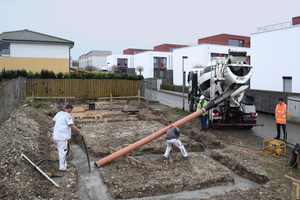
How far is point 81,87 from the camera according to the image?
84.5 ft

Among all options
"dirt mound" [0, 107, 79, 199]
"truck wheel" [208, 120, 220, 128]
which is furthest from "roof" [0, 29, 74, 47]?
"truck wheel" [208, 120, 220, 128]

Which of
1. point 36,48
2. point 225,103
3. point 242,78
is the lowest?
point 225,103

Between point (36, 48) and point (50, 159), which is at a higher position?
point (36, 48)

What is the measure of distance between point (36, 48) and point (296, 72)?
2675 centimetres

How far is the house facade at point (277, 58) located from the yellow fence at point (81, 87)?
41.7 ft

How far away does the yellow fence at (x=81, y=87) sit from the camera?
24.2 metres

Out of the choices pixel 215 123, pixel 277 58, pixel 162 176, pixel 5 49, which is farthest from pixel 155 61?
pixel 162 176

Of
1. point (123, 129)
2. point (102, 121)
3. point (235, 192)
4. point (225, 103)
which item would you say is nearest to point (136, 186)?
point (235, 192)

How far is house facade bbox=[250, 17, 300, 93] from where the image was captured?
18.7m

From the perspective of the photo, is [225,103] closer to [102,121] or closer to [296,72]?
[102,121]

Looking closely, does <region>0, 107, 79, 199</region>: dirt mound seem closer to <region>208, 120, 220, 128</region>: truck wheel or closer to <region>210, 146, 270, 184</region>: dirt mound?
<region>210, 146, 270, 184</region>: dirt mound

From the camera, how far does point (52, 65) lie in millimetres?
29016

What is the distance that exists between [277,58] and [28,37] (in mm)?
26559

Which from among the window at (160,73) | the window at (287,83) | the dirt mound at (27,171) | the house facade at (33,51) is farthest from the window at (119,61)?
the dirt mound at (27,171)
